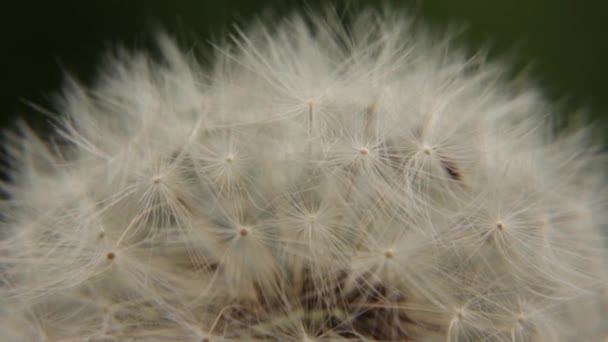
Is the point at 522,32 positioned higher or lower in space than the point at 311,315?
higher

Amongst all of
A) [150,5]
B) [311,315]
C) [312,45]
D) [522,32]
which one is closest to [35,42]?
[150,5]

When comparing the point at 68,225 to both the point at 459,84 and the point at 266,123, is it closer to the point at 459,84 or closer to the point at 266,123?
the point at 266,123

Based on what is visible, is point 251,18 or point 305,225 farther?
point 251,18

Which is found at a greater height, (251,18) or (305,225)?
(251,18)

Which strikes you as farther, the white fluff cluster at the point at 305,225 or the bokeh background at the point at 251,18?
the bokeh background at the point at 251,18

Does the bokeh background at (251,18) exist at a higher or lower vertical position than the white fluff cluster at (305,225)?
higher
